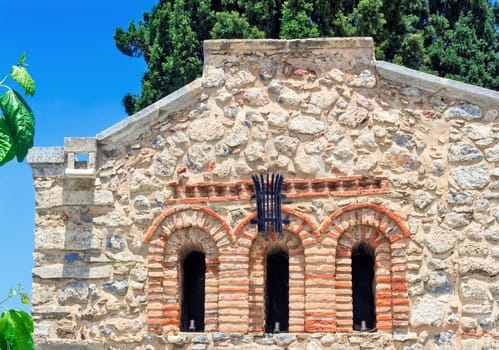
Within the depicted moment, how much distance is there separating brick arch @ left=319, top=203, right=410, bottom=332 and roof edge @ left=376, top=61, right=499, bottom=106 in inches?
64.7

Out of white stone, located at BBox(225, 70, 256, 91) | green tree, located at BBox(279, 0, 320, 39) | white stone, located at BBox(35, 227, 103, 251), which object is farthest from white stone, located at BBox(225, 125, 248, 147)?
green tree, located at BBox(279, 0, 320, 39)

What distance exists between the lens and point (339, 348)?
12.3 m

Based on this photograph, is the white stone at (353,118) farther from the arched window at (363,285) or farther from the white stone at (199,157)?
the white stone at (199,157)

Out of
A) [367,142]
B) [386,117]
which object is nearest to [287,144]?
[367,142]

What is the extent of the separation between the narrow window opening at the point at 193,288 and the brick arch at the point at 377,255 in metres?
1.67

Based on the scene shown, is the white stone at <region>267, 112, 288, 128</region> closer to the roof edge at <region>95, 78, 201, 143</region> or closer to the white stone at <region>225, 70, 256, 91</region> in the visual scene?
the white stone at <region>225, 70, 256, 91</region>

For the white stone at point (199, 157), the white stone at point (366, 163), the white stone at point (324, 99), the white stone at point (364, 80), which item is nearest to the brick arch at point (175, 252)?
the white stone at point (199, 157)

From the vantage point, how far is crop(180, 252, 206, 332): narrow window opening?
42.6ft

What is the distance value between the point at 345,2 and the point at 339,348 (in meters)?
8.44

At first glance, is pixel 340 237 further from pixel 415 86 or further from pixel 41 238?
pixel 41 238

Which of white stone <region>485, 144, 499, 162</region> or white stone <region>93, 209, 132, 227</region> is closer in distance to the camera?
white stone <region>485, 144, 499, 162</region>

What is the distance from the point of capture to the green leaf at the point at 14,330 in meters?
5.69

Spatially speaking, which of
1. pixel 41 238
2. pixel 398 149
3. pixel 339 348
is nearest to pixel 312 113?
pixel 398 149

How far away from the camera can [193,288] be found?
13102 mm
